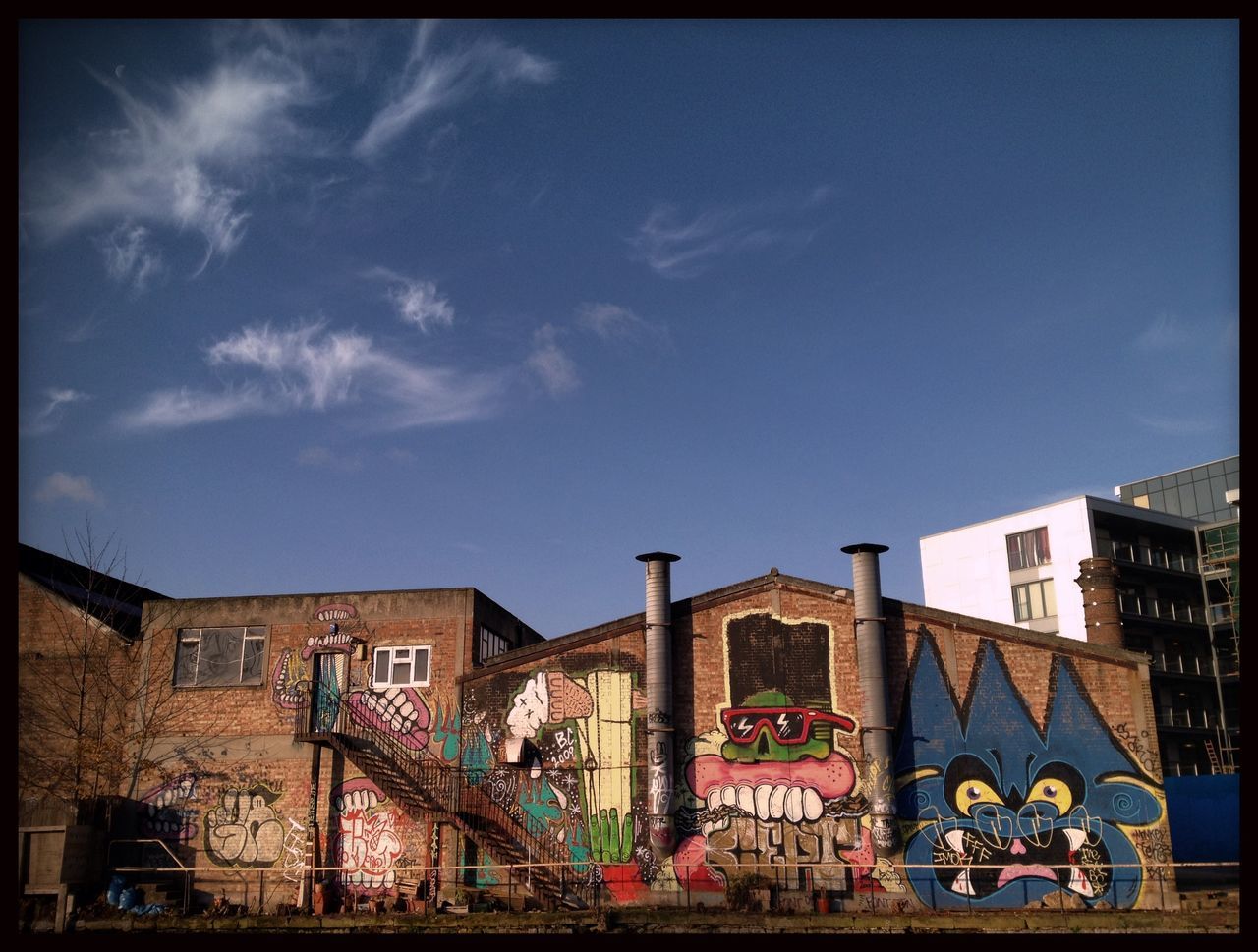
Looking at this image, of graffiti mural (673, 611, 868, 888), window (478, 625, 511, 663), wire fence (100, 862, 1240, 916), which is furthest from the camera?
window (478, 625, 511, 663)

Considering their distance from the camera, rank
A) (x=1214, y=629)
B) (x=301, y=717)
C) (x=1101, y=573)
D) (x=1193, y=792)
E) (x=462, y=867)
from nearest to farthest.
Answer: (x=462, y=867) → (x=301, y=717) → (x=1193, y=792) → (x=1101, y=573) → (x=1214, y=629)

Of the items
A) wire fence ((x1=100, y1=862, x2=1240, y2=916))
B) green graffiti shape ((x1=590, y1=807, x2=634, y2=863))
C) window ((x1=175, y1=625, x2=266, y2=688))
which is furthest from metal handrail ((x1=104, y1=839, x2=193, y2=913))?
green graffiti shape ((x1=590, y1=807, x2=634, y2=863))

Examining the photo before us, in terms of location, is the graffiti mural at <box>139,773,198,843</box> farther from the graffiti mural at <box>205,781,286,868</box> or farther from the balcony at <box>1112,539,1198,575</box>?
the balcony at <box>1112,539,1198,575</box>

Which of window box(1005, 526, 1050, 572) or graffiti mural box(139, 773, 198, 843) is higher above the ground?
window box(1005, 526, 1050, 572)

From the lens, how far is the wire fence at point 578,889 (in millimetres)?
22125

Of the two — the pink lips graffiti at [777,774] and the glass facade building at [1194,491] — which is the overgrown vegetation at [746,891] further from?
the glass facade building at [1194,491]

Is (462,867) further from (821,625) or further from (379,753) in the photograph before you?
(821,625)

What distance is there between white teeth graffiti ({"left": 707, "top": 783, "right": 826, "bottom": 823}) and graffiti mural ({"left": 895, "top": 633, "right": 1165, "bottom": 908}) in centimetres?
201

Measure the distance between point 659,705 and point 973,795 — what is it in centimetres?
723

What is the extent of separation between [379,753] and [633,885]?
6918mm

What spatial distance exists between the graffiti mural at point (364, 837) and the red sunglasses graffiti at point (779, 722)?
8384mm

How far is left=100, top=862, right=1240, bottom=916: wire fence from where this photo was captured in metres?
22.1

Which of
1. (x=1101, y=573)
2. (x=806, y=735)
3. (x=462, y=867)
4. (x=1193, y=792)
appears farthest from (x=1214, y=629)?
(x=462, y=867)

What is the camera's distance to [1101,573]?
38406 mm
